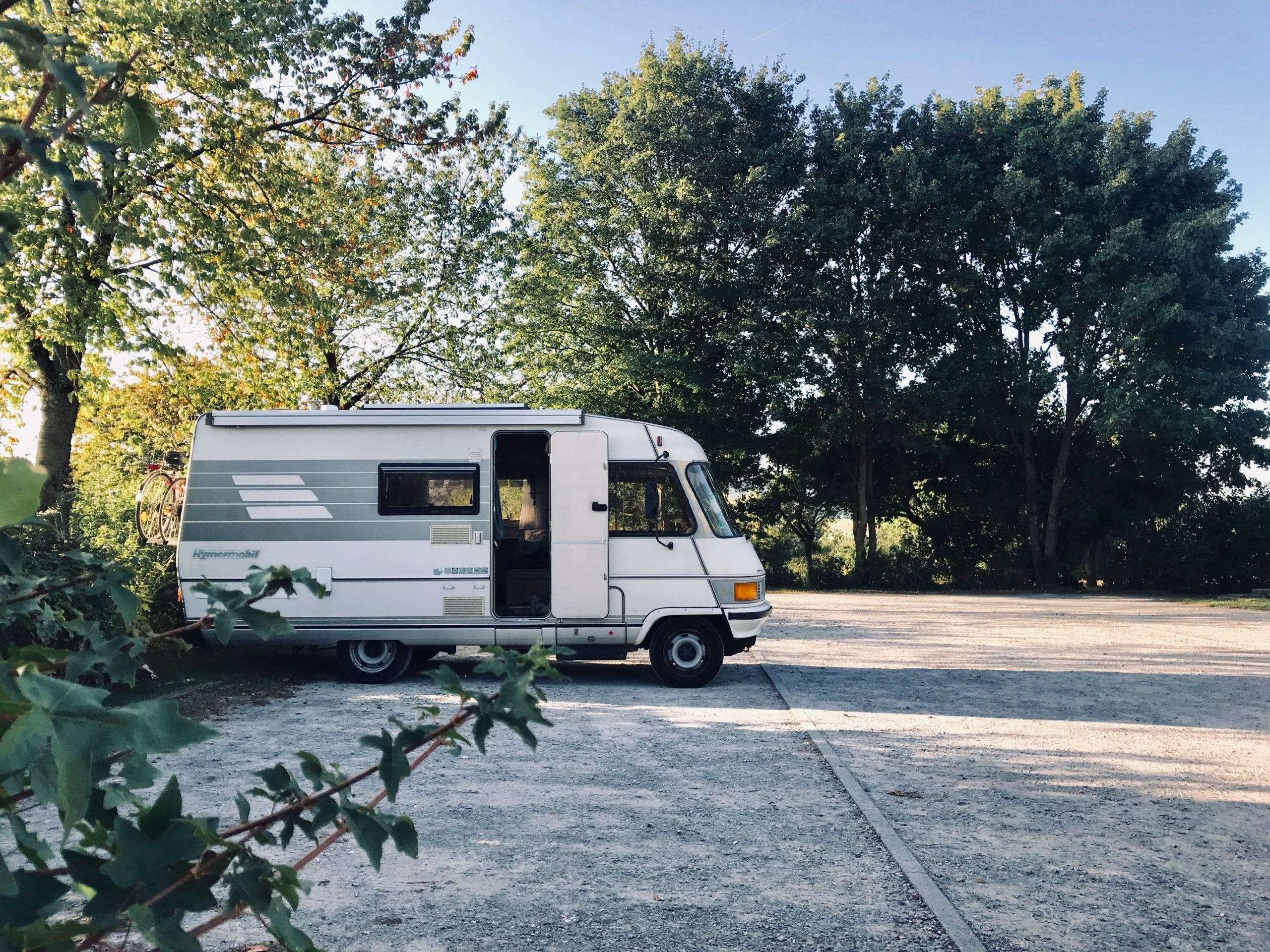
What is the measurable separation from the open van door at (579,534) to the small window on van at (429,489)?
86 cm

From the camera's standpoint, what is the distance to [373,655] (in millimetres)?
10062

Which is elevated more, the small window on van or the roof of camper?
the roof of camper

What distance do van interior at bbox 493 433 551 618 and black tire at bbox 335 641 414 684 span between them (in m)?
1.13

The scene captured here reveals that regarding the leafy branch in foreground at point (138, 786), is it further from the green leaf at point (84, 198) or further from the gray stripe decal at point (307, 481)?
the gray stripe decal at point (307, 481)

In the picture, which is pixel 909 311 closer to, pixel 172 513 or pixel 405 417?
pixel 405 417

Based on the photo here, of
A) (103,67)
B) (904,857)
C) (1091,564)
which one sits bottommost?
(904,857)

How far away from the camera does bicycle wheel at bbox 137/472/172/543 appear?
10.7 metres

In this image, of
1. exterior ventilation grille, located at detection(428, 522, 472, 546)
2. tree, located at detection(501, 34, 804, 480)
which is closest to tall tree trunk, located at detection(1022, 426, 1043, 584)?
tree, located at detection(501, 34, 804, 480)

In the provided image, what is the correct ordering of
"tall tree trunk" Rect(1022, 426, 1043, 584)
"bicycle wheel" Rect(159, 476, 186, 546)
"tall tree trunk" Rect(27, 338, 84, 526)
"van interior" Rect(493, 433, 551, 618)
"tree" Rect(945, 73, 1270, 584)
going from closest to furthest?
"van interior" Rect(493, 433, 551, 618) → "bicycle wheel" Rect(159, 476, 186, 546) → "tall tree trunk" Rect(27, 338, 84, 526) → "tree" Rect(945, 73, 1270, 584) → "tall tree trunk" Rect(1022, 426, 1043, 584)

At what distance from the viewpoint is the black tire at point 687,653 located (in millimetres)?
9812

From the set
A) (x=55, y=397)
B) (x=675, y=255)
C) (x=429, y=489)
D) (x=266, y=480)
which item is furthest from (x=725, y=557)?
(x=675, y=255)

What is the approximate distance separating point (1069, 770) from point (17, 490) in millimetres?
6845

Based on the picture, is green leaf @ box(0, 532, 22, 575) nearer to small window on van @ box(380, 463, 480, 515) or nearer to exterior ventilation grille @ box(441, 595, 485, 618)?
exterior ventilation grille @ box(441, 595, 485, 618)

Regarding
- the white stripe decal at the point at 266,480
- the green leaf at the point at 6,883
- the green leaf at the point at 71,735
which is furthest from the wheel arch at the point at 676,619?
the green leaf at the point at 71,735
